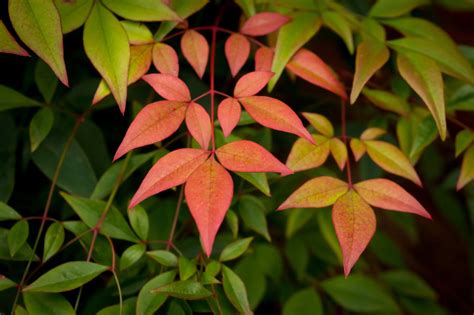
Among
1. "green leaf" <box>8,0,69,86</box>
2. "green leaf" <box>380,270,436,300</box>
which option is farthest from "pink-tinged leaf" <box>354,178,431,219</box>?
"green leaf" <box>380,270,436,300</box>

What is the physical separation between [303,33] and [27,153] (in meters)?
0.43

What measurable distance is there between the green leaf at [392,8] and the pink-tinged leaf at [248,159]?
0.37m

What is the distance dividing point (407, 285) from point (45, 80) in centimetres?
78

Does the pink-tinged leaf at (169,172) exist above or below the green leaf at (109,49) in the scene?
below

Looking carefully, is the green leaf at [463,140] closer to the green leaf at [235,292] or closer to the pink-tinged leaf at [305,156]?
the pink-tinged leaf at [305,156]

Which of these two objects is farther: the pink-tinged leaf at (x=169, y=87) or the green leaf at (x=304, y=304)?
the green leaf at (x=304, y=304)

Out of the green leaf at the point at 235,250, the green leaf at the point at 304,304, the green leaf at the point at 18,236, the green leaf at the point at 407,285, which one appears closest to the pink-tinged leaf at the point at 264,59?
the green leaf at the point at 235,250

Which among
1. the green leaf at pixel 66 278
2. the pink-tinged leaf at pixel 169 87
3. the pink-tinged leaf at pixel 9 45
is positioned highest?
the pink-tinged leaf at pixel 9 45

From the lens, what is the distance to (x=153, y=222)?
0.83 m

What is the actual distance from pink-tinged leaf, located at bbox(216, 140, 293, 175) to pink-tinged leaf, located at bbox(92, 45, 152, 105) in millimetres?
144

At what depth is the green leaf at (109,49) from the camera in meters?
0.57

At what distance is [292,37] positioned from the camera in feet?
2.21

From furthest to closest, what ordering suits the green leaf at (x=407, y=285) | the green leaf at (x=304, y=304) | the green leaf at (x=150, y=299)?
the green leaf at (x=407, y=285)
the green leaf at (x=304, y=304)
the green leaf at (x=150, y=299)

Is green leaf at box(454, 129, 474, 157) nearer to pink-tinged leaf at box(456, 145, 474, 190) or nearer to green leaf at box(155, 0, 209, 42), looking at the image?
pink-tinged leaf at box(456, 145, 474, 190)
